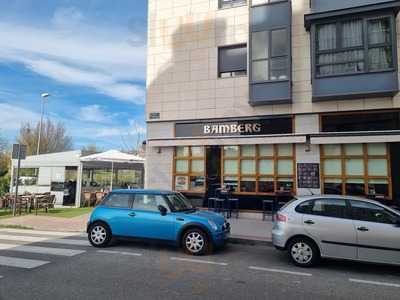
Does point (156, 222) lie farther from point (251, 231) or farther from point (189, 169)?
point (189, 169)

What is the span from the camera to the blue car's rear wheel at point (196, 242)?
Result: 7.81 meters

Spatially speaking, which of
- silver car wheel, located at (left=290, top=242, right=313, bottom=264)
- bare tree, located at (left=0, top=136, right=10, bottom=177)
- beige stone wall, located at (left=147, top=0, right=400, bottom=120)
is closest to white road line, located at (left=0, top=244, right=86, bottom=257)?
silver car wheel, located at (left=290, top=242, right=313, bottom=264)

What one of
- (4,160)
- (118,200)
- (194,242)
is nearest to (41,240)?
→ (118,200)

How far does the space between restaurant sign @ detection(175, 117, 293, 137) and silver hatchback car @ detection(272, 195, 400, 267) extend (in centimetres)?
611

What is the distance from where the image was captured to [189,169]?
14445 millimetres

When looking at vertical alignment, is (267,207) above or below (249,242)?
above

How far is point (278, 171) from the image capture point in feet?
42.9

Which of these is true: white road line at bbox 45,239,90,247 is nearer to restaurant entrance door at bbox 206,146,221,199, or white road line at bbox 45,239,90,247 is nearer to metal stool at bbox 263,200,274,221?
restaurant entrance door at bbox 206,146,221,199

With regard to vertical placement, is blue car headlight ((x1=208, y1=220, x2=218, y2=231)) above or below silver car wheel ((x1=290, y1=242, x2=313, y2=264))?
above

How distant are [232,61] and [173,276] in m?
A: 10.4

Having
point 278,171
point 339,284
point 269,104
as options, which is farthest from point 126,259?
point 269,104

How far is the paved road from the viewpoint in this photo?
528cm

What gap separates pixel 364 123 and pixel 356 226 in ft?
21.5

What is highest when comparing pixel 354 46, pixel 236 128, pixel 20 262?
pixel 354 46
